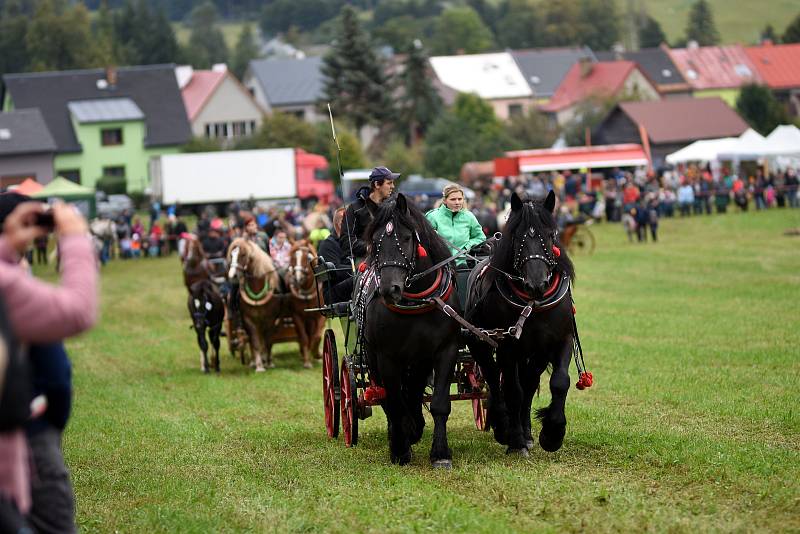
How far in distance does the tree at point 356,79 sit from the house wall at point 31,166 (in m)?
20.2

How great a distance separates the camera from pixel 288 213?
4816cm

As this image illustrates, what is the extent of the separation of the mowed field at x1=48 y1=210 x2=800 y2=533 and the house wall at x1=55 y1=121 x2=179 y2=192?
2257 inches

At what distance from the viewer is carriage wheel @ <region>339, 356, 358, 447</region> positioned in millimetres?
10508

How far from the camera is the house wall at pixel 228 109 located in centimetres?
8919

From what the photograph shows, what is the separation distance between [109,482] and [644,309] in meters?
15.0

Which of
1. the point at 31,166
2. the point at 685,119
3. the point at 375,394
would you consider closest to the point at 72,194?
the point at 31,166

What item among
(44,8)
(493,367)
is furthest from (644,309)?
(44,8)

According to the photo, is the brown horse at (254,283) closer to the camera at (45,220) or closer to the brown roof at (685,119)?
the camera at (45,220)

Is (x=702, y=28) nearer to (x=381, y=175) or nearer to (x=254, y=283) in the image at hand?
(x=254, y=283)

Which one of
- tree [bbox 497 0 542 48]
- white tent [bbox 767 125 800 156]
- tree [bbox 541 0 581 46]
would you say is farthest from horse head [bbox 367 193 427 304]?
tree [bbox 497 0 542 48]

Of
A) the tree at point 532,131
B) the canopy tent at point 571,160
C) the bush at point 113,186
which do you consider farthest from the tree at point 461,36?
the canopy tent at point 571,160

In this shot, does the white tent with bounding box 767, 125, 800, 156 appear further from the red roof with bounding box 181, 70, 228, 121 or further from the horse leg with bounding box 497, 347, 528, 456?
the red roof with bounding box 181, 70, 228, 121

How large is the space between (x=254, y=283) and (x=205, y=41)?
152m

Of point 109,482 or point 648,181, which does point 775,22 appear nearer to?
point 648,181
